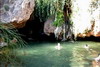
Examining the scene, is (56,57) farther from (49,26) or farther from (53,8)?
(49,26)

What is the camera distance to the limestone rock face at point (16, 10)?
18.7 meters

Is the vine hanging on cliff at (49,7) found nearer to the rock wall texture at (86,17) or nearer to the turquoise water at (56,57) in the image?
the rock wall texture at (86,17)

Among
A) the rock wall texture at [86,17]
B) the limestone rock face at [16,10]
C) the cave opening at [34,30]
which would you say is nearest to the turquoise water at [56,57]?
the rock wall texture at [86,17]

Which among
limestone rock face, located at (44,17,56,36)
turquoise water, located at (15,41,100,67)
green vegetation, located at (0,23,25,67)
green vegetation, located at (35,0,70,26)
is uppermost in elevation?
green vegetation, located at (0,23,25,67)

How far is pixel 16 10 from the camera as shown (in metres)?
19.0

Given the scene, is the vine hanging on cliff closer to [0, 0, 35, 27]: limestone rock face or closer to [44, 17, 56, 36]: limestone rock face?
[44, 17, 56, 36]: limestone rock face

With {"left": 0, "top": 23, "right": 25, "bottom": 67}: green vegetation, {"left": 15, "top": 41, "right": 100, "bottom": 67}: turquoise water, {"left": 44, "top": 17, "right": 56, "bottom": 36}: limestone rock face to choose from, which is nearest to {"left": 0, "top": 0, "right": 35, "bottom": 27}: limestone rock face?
{"left": 44, "top": 17, "right": 56, "bottom": 36}: limestone rock face

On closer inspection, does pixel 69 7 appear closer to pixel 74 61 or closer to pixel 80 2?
pixel 80 2

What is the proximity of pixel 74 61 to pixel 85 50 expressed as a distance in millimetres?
3204

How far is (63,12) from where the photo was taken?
20.6 meters

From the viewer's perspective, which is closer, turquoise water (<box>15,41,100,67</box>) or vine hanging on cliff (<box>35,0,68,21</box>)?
turquoise water (<box>15,41,100,67</box>)

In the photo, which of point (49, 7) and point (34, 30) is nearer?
point (49, 7)

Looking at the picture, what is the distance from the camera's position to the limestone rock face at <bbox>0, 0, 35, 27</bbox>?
1869cm

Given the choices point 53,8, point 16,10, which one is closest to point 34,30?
point 53,8
